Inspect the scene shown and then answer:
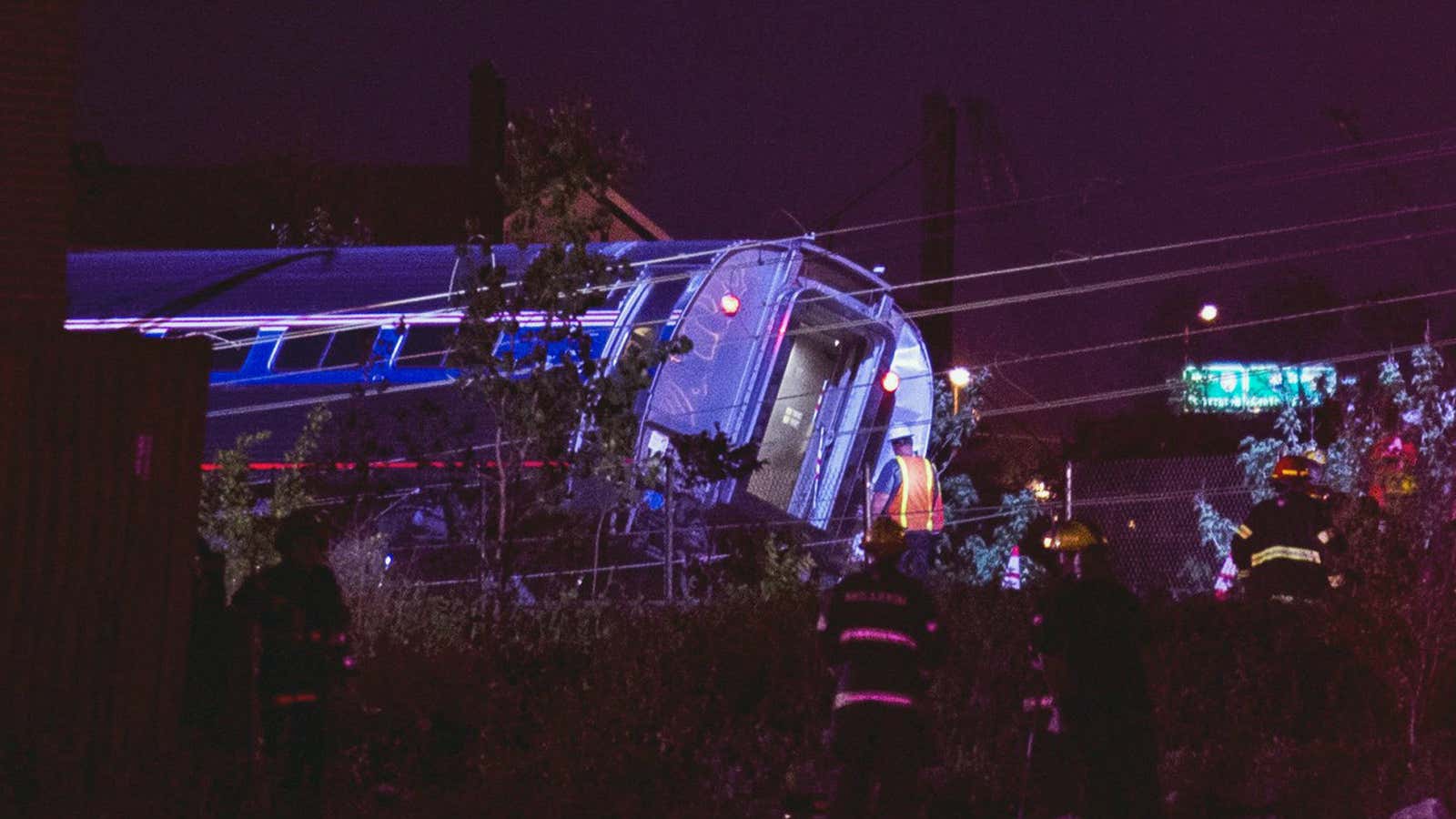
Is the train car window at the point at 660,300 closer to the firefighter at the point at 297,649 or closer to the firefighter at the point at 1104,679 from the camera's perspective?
the firefighter at the point at 297,649

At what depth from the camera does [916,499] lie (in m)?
15.6

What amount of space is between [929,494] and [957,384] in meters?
9.92

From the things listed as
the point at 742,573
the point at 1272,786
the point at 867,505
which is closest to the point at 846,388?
the point at 867,505

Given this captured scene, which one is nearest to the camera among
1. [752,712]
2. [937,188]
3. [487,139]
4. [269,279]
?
[752,712]

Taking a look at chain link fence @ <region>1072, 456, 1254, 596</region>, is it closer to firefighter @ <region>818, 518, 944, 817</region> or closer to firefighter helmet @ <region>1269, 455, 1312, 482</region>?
firefighter helmet @ <region>1269, 455, 1312, 482</region>

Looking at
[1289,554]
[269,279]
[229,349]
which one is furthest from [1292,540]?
[269,279]

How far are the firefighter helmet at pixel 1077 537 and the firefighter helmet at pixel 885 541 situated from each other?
2.67ft

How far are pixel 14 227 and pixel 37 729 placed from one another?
4317mm

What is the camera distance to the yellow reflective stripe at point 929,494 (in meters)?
15.5

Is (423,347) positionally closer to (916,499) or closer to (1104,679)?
(916,499)

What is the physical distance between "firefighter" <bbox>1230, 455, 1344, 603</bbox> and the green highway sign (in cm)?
382

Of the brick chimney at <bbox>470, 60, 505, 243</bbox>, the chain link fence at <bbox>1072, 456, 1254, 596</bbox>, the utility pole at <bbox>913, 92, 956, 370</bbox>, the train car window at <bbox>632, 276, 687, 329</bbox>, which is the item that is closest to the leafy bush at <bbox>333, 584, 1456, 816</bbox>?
the train car window at <bbox>632, 276, 687, 329</bbox>

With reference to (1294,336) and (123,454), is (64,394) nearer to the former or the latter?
(123,454)

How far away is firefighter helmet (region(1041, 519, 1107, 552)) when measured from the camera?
8672mm
